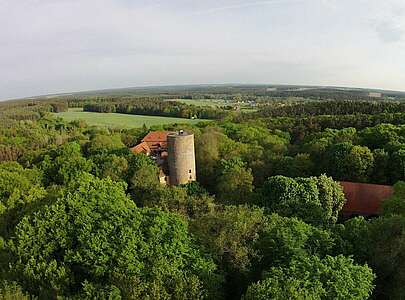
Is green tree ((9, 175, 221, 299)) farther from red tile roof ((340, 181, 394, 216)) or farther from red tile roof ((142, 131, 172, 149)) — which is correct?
red tile roof ((142, 131, 172, 149))

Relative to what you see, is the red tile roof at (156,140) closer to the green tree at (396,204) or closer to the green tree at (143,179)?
the green tree at (143,179)

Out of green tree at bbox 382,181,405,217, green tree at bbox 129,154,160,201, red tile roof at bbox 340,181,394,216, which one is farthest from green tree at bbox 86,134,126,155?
green tree at bbox 382,181,405,217

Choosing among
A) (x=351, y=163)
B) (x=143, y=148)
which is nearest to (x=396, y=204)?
(x=351, y=163)

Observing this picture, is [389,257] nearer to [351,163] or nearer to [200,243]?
[200,243]

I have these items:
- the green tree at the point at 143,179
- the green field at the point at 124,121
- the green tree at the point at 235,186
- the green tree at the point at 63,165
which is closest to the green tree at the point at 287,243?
the green tree at the point at 235,186

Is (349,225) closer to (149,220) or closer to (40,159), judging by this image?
(149,220)

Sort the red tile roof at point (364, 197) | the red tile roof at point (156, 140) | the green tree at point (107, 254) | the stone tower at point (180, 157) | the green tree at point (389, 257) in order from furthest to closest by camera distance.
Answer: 1. the red tile roof at point (156, 140)
2. the stone tower at point (180, 157)
3. the red tile roof at point (364, 197)
4. the green tree at point (389, 257)
5. the green tree at point (107, 254)
